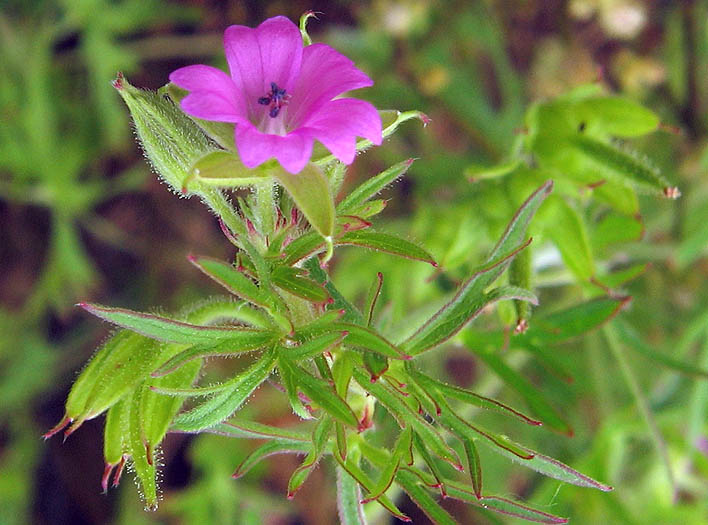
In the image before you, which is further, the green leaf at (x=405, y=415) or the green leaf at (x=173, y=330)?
the green leaf at (x=405, y=415)

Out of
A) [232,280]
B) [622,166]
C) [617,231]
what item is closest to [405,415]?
[232,280]

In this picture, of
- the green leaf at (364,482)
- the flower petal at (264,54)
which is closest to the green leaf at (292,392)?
the green leaf at (364,482)

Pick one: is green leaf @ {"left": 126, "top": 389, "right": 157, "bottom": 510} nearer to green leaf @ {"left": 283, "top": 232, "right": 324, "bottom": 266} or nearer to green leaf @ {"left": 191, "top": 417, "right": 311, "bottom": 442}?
green leaf @ {"left": 191, "top": 417, "right": 311, "bottom": 442}

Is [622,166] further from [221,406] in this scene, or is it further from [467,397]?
[221,406]

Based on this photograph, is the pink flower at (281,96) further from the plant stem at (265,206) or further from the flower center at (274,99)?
the plant stem at (265,206)

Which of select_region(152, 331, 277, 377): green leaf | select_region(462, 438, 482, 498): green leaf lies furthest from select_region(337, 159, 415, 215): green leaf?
select_region(462, 438, 482, 498): green leaf

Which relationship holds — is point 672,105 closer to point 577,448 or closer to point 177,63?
point 577,448
